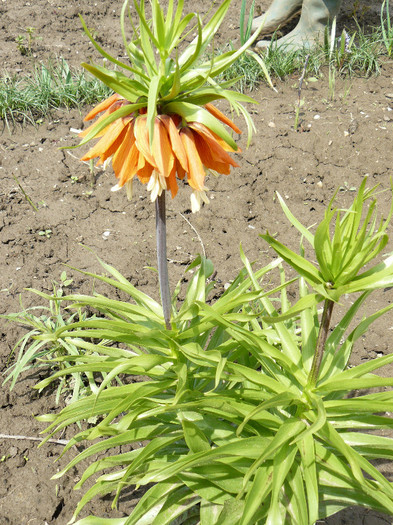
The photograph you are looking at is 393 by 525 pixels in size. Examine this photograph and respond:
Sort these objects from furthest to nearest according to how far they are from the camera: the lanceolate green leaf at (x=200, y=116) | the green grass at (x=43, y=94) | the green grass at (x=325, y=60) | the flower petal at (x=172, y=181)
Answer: the green grass at (x=325, y=60) → the green grass at (x=43, y=94) → the flower petal at (x=172, y=181) → the lanceolate green leaf at (x=200, y=116)

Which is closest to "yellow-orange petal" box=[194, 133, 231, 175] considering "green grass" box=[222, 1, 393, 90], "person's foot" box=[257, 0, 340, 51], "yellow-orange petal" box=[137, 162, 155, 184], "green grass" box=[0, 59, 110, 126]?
"yellow-orange petal" box=[137, 162, 155, 184]

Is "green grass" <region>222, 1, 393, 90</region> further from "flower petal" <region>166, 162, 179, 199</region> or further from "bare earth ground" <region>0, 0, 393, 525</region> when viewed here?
"flower petal" <region>166, 162, 179, 199</region>

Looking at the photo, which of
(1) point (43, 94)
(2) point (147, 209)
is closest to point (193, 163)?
(2) point (147, 209)

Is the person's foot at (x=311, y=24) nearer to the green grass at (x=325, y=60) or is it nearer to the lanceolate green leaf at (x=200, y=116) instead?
the green grass at (x=325, y=60)

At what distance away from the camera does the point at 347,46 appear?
409 centimetres

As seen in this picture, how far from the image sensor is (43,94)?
3834mm

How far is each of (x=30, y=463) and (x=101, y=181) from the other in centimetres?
179

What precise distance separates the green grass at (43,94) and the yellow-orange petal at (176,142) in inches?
110

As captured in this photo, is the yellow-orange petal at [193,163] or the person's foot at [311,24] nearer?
the yellow-orange petal at [193,163]

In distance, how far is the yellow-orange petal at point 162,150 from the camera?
3.91ft

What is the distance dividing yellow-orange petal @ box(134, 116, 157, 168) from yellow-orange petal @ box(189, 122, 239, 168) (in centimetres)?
12

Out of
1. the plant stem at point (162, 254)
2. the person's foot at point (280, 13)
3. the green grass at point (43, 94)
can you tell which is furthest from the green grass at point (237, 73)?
the plant stem at point (162, 254)

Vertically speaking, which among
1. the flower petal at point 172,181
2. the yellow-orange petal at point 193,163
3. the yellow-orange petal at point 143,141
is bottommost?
the flower petal at point 172,181

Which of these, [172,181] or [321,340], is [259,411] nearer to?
[321,340]
